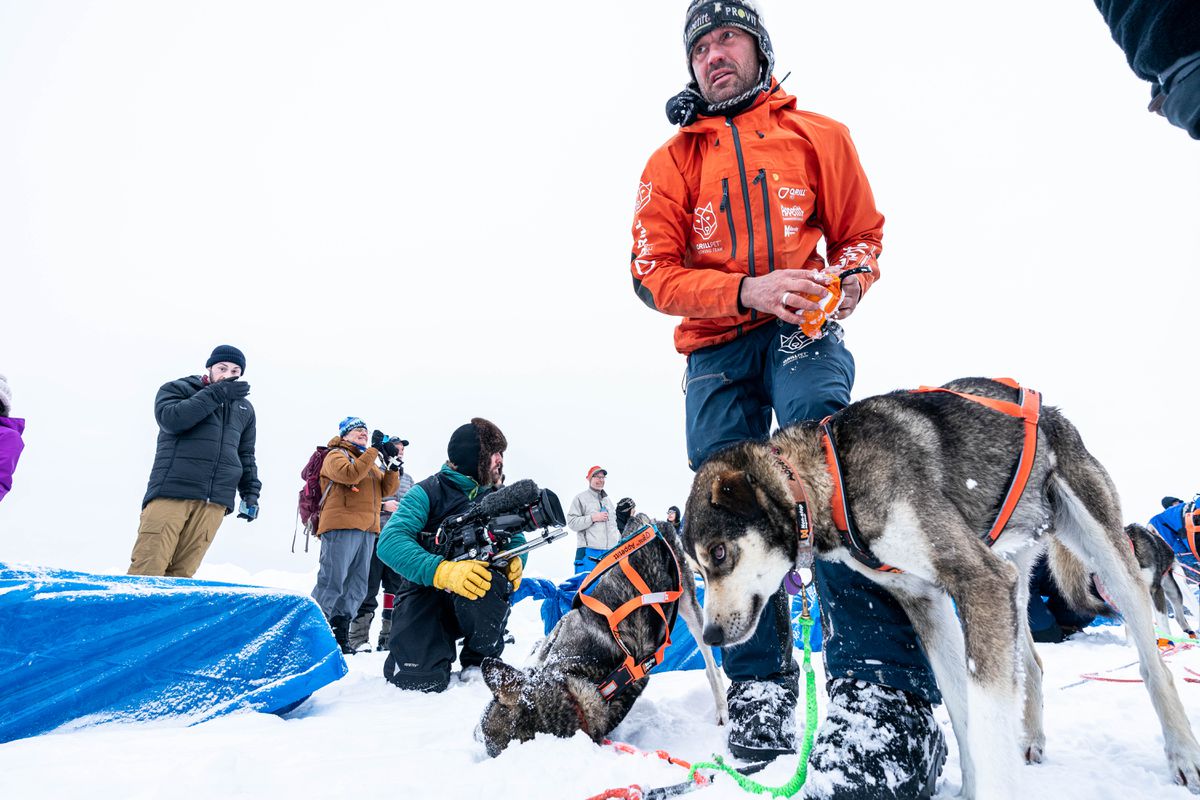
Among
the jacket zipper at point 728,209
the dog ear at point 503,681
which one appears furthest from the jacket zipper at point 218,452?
the jacket zipper at point 728,209

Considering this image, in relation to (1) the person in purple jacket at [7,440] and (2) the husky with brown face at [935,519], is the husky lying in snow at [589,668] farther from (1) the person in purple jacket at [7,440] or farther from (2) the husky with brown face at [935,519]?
(1) the person in purple jacket at [7,440]

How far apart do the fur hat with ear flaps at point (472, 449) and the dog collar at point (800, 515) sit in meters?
3.42

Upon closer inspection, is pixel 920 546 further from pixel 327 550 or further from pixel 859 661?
pixel 327 550

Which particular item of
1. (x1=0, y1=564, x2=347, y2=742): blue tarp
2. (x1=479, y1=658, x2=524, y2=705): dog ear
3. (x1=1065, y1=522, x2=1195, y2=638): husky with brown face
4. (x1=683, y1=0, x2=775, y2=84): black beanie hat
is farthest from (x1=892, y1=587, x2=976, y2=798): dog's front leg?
(x1=1065, y1=522, x2=1195, y2=638): husky with brown face

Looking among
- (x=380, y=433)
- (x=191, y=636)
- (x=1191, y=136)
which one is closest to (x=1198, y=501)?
(x=1191, y=136)

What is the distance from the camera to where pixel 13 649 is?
2.84m

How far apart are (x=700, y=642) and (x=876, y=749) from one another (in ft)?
5.63

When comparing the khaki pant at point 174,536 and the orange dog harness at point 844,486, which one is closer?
the orange dog harness at point 844,486

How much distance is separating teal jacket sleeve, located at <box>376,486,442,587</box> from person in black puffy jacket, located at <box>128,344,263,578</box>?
1.51 metres

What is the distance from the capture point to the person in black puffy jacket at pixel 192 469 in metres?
4.64

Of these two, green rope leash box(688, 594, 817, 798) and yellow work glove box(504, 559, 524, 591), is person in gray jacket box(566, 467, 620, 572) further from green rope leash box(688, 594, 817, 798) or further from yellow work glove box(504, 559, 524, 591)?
green rope leash box(688, 594, 817, 798)

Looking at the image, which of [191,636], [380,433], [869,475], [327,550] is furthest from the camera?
[380,433]

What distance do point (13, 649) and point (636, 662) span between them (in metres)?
2.80

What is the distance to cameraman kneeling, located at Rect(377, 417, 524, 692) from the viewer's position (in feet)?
14.2
